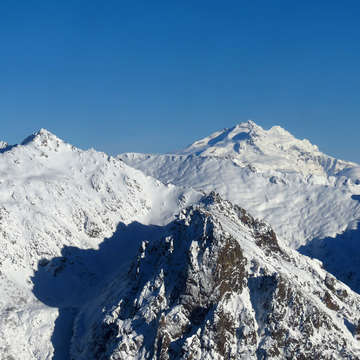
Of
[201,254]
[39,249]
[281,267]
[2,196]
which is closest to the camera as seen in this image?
[201,254]

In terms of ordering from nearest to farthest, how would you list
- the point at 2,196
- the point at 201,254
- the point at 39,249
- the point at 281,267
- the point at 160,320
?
the point at 160,320 → the point at 201,254 → the point at 281,267 → the point at 39,249 → the point at 2,196

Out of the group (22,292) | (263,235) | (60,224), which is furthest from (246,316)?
(60,224)

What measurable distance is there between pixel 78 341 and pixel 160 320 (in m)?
26.2

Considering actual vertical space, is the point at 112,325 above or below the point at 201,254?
below

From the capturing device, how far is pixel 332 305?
145000 millimetres

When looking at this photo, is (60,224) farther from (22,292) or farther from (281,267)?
(281,267)

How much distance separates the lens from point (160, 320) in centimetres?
12862

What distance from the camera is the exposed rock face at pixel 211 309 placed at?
418 feet

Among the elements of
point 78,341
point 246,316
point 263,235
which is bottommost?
point 78,341

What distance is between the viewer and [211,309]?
428ft

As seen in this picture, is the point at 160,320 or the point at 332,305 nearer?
the point at 160,320

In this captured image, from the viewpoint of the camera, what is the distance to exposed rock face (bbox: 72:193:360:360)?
128 metres

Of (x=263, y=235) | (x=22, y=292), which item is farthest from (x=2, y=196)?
(x=263, y=235)

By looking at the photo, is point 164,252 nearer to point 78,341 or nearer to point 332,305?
point 78,341
